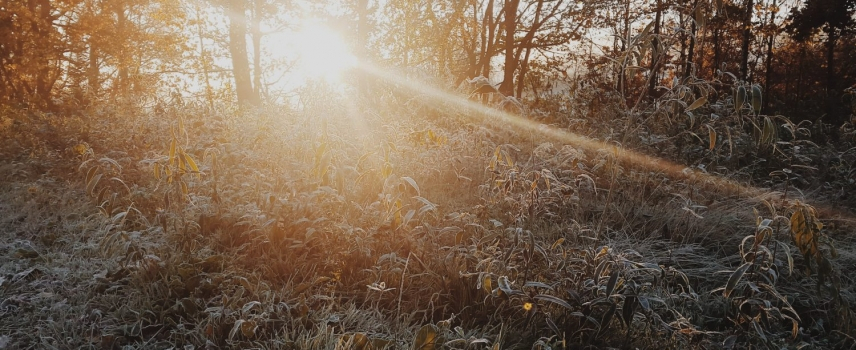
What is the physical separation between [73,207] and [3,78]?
226 inches

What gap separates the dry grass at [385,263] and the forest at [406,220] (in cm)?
2

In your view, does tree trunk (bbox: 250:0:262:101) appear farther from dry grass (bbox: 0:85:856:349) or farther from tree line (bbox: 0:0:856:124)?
dry grass (bbox: 0:85:856:349)

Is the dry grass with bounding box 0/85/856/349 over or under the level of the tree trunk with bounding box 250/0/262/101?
under

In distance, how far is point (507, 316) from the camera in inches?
89.5

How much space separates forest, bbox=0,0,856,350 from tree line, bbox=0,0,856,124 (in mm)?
116

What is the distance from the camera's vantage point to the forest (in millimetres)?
2068

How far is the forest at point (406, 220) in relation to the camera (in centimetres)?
207

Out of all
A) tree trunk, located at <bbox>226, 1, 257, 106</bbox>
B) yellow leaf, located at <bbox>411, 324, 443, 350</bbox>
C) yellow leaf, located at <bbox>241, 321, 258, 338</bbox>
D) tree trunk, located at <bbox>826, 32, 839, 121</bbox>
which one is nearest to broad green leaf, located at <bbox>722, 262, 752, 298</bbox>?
yellow leaf, located at <bbox>411, 324, 443, 350</bbox>

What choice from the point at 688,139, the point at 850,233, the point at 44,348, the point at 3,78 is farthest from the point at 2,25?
the point at 850,233

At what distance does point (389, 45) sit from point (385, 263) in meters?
10.8

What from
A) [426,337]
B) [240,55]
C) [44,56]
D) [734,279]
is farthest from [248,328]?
[240,55]

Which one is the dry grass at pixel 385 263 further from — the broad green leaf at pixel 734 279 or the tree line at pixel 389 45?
the tree line at pixel 389 45

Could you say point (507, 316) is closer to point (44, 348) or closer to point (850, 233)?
point (44, 348)

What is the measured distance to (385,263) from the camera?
99.3 inches
